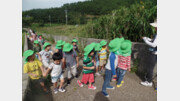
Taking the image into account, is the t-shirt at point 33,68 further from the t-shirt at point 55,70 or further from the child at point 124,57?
the child at point 124,57

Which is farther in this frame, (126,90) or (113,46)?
(126,90)

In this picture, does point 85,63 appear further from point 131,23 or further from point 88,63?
point 131,23

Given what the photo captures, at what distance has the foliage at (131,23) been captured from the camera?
4.45 m

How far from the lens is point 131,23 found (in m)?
5.04

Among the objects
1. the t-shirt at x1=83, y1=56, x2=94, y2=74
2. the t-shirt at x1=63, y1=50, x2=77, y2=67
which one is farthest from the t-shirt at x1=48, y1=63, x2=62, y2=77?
the t-shirt at x1=83, y1=56, x2=94, y2=74

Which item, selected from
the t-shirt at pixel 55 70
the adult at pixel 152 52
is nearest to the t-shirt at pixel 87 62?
the t-shirt at pixel 55 70

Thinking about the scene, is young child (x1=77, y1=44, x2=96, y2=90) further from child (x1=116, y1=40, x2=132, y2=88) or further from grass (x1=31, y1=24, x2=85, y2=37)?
grass (x1=31, y1=24, x2=85, y2=37)

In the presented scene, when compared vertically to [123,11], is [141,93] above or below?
below

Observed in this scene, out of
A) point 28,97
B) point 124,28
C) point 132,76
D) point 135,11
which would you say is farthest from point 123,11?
point 28,97

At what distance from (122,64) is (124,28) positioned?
3.01m

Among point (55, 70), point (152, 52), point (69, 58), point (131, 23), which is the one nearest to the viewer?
point (55, 70)

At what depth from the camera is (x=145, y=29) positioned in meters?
4.38

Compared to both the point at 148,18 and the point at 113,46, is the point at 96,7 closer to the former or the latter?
the point at 148,18

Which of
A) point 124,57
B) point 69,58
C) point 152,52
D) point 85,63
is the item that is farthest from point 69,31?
point 152,52
